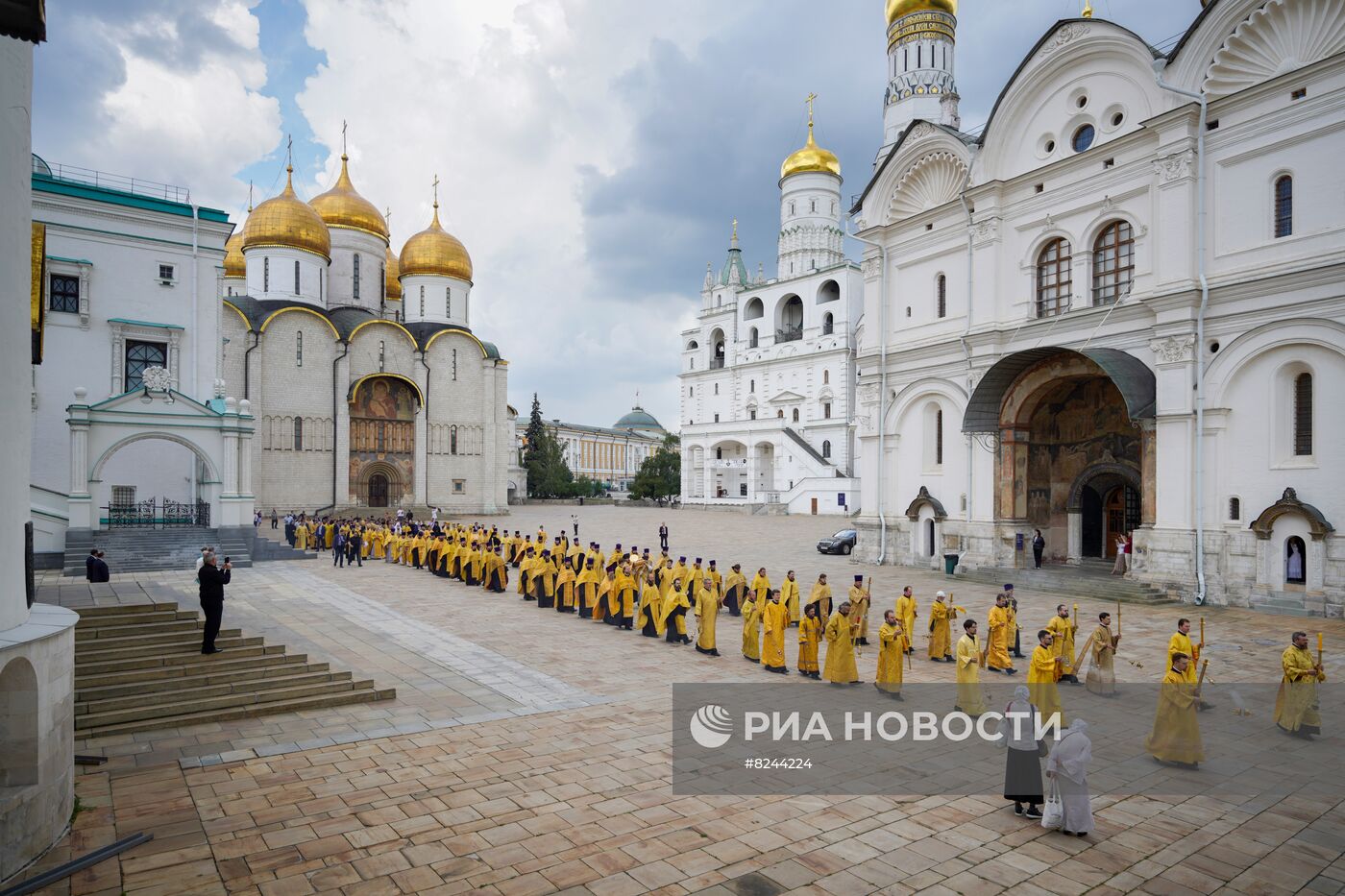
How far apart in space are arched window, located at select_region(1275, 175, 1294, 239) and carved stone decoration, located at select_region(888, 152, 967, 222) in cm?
746

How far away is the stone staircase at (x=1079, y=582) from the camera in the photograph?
16.8 meters

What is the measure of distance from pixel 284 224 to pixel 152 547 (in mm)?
22561

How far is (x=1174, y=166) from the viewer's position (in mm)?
17312

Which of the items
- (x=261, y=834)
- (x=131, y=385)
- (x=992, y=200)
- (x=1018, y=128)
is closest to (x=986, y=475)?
(x=992, y=200)

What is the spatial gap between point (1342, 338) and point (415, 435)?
36.1 meters

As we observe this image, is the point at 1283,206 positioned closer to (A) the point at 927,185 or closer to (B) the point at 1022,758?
(A) the point at 927,185

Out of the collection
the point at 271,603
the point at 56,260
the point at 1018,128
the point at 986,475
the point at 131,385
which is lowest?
the point at 271,603

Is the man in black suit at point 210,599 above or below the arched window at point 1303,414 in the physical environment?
below

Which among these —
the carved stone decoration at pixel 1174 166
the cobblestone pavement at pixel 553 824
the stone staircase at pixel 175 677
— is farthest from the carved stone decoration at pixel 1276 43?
the stone staircase at pixel 175 677

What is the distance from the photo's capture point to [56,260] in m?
22.9

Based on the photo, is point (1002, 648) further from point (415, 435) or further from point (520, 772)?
point (415, 435)

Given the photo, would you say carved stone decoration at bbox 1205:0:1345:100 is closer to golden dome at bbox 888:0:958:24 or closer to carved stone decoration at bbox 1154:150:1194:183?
carved stone decoration at bbox 1154:150:1194:183

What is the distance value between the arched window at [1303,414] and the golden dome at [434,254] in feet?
123

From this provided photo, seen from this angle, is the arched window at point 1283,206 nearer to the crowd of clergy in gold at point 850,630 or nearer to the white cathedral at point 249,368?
the crowd of clergy in gold at point 850,630
